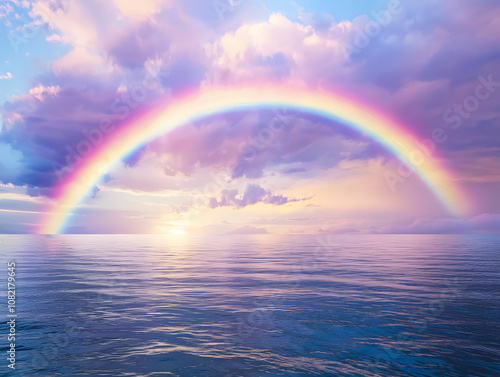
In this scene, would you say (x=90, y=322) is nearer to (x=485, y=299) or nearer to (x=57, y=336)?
(x=57, y=336)

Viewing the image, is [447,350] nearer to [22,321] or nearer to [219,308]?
[219,308]

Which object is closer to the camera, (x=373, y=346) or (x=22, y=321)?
(x=373, y=346)

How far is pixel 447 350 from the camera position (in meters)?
13.9

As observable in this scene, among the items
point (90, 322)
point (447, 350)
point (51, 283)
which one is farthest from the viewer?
point (51, 283)

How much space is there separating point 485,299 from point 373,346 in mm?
14780

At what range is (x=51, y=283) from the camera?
31.3m

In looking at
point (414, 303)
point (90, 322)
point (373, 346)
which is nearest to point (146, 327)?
point (90, 322)

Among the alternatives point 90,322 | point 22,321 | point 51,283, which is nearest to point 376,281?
point 90,322

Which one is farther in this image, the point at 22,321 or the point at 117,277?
the point at 117,277

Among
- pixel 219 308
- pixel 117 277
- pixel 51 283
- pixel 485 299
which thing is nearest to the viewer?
pixel 219 308

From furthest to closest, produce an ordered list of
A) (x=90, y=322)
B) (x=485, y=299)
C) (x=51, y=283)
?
(x=51, y=283), (x=485, y=299), (x=90, y=322)

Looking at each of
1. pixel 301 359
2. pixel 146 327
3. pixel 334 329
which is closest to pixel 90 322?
pixel 146 327

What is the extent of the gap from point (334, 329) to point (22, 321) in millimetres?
16946

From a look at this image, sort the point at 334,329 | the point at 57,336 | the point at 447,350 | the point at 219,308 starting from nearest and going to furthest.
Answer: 1. the point at 447,350
2. the point at 57,336
3. the point at 334,329
4. the point at 219,308
